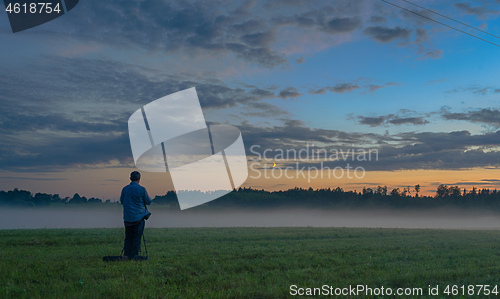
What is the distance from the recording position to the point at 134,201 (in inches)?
551

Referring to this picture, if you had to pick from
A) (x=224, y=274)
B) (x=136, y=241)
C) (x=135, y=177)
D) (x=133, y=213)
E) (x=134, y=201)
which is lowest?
(x=224, y=274)

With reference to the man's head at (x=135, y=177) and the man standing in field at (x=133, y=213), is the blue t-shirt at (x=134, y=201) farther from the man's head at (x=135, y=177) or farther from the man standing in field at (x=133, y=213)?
the man's head at (x=135, y=177)

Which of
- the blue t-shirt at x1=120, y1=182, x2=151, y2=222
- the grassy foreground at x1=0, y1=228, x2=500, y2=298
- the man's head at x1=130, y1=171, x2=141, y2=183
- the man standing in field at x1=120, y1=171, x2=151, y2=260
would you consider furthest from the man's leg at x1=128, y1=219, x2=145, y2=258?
the man's head at x1=130, y1=171, x2=141, y2=183

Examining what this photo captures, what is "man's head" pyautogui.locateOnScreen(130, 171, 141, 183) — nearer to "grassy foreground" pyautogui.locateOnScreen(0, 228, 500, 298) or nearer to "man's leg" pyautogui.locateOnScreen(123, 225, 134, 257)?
"man's leg" pyautogui.locateOnScreen(123, 225, 134, 257)

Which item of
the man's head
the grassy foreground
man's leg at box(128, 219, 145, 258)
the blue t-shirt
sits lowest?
the grassy foreground

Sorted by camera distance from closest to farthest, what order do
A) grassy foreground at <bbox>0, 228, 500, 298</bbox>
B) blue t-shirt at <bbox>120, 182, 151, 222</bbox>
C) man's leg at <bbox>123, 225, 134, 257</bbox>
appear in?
grassy foreground at <bbox>0, 228, 500, 298</bbox>, man's leg at <bbox>123, 225, 134, 257</bbox>, blue t-shirt at <bbox>120, 182, 151, 222</bbox>

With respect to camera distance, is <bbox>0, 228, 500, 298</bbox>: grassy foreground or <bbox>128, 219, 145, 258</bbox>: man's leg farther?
<bbox>128, 219, 145, 258</bbox>: man's leg

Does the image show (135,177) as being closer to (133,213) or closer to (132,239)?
(133,213)

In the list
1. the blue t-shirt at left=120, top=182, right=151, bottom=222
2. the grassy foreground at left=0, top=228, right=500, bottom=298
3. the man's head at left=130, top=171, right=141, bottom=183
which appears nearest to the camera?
the grassy foreground at left=0, top=228, right=500, bottom=298

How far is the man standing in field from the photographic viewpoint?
13789 mm

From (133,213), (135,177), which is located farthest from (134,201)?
(135,177)

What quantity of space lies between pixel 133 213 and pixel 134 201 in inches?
17.2

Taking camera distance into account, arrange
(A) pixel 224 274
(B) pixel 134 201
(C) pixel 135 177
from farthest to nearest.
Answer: (C) pixel 135 177, (B) pixel 134 201, (A) pixel 224 274

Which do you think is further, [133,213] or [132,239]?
[133,213]
